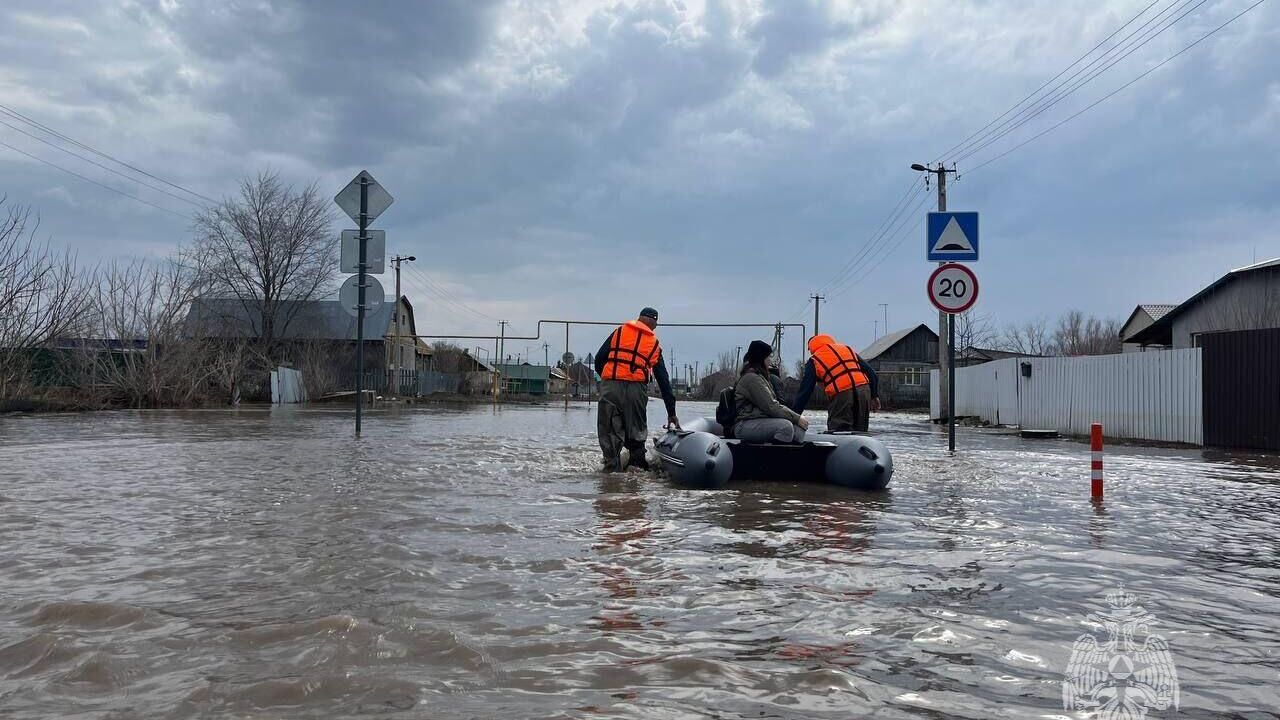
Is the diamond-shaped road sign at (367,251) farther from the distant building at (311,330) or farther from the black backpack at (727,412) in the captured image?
the distant building at (311,330)

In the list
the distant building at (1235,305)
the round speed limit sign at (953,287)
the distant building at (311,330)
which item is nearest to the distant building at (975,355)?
the distant building at (1235,305)

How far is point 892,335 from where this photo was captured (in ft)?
220

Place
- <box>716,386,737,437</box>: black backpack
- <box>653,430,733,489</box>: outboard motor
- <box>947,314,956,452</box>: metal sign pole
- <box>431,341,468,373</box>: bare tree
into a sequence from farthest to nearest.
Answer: <box>431,341,468,373</box>: bare tree
<box>947,314,956,452</box>: metal sign pole
<box>716,386,737,437</box>: black backpack
<box>653,430,733,489</box>: outboard motor

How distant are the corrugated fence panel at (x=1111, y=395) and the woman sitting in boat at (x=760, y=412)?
32.2ft

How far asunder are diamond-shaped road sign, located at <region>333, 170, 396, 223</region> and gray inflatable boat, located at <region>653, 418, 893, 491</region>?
7.15 metres

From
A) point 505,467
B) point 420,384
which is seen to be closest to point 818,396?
point 420,384

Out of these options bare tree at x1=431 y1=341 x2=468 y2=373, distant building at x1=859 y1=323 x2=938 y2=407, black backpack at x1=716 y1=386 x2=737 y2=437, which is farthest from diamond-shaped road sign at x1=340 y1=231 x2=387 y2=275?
Result: bare tree at x1=431 y1=341 x2=468 y2=373

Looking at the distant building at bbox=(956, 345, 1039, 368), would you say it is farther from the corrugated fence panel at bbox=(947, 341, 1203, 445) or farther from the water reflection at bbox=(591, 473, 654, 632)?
the water reflection at bbox=(591, 473, 654, 632)

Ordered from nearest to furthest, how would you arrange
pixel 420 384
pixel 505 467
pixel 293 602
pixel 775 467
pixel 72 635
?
1. pixel 72 635
2. pixel 293 602
3. pixel 775 467
4. pixel 505 467
5. pixel 420 384

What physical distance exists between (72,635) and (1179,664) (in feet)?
13.4

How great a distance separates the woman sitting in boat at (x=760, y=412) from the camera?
8.41 meters

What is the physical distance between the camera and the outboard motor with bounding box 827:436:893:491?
7809mm

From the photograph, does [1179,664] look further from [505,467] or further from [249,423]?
[249,423]

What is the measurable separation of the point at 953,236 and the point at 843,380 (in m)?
2.85
